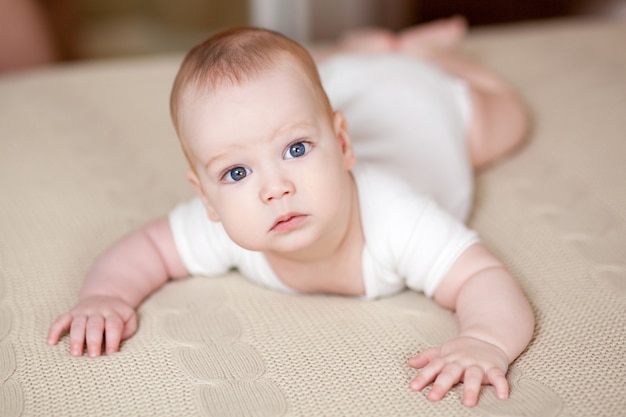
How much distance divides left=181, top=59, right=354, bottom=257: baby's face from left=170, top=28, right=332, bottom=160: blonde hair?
0.01m

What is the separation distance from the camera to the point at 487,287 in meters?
0.96

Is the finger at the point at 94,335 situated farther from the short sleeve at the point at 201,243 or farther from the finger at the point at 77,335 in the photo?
the short sleeve at the point at 201,243

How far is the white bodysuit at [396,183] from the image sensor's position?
103cm

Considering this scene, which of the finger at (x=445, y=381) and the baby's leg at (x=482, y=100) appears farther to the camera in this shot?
the baby's leg at (x=482, y=100)

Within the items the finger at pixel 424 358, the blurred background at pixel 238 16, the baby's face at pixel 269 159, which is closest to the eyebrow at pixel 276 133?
the baby's face at pixel 269 159

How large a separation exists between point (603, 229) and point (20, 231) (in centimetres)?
90

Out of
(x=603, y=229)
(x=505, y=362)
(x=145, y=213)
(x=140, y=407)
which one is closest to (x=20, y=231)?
(x=145, y=213)

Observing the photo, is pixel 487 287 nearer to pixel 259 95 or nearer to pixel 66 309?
pixel 259 95

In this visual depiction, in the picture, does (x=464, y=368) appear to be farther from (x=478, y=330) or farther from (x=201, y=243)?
(x=201, y=243)

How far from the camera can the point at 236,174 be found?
0.92 meters

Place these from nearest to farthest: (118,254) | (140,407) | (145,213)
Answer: (140,407) < (118,254) < (145,213)

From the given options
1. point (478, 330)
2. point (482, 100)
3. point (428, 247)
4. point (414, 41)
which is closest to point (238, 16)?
point (414, 41)

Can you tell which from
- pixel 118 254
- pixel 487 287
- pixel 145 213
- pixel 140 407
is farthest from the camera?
pixel 145 213

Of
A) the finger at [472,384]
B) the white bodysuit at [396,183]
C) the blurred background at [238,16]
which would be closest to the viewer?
the finger at [472,384]
